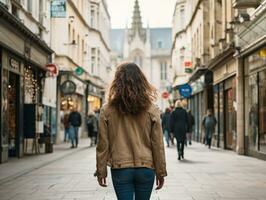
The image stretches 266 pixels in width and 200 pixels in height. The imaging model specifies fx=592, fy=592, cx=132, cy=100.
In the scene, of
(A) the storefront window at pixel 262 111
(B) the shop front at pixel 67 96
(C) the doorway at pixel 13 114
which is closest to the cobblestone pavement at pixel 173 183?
(A) the storefront window at pixel 262 111

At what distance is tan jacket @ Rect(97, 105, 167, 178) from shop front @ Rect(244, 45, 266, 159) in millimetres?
14297

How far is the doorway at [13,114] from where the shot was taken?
20375 mm

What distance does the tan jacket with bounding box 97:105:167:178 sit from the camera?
4.85 m

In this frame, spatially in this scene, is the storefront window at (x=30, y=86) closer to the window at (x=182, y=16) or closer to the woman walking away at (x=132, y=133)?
the woman walking away at (x=132, y=133)

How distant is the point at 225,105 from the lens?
27.5 m

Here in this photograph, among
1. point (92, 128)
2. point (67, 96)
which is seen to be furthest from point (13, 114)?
point (67, 96)

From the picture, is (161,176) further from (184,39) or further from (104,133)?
(184,39)

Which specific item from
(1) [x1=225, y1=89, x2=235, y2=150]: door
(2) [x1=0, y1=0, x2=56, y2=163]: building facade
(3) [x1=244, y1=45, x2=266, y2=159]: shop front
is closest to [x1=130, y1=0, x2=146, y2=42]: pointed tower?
(1) [x1=225, y1=89, x2=235, y2=150]: door

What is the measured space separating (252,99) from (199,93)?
1716 centimetres

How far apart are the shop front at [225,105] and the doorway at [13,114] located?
344 inches

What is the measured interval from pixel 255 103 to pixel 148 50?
9112cm

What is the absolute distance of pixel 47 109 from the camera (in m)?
29.5

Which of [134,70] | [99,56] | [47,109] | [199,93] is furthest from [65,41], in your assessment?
[134,70]

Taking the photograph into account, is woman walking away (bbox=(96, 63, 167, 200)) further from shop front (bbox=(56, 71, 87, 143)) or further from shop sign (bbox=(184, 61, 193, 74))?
shop sign (bbox=(184, 61, 193, 74))
